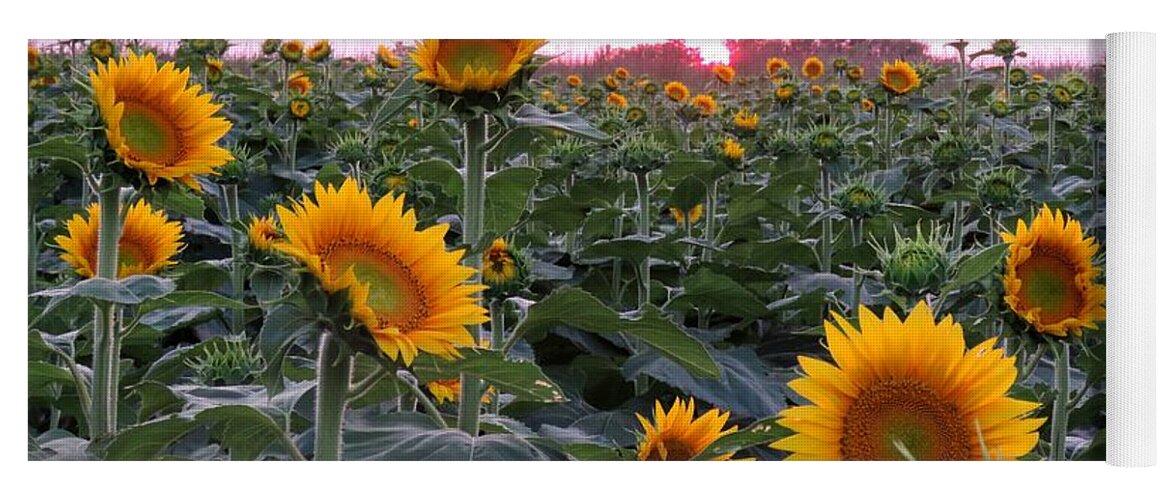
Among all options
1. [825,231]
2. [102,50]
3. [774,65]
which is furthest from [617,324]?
[102,50]

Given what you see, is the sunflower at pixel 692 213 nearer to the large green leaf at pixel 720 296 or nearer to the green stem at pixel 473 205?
the large green leaf at pixel 720 296

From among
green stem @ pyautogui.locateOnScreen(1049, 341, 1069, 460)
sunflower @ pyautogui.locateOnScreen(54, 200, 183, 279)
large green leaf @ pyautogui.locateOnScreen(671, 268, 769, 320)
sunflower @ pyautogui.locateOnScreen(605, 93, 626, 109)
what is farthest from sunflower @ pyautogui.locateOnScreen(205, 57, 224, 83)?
→ green stem @ pyautogui.locateOnScreen(1049, 341, 1069, 460)

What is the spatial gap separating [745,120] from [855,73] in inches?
10.0

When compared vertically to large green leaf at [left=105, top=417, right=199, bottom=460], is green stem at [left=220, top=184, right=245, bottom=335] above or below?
above

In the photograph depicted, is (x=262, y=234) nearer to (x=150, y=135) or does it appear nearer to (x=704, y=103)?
(x=150, y=135)

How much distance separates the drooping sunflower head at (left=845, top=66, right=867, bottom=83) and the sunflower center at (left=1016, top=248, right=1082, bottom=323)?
513 mm

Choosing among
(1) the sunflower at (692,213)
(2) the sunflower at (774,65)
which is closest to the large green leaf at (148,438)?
(1) the sunflower at (692,213)

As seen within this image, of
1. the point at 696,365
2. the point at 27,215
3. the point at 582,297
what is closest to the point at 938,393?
the point at 696,365

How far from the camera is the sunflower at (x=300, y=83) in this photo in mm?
2559

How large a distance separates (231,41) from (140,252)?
0.46 m

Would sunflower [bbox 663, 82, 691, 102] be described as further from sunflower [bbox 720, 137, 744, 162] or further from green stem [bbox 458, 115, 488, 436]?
green stem [bbox 458, 115, 488, 436]

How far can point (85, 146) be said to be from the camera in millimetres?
2252

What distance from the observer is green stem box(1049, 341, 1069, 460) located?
2471 mm
